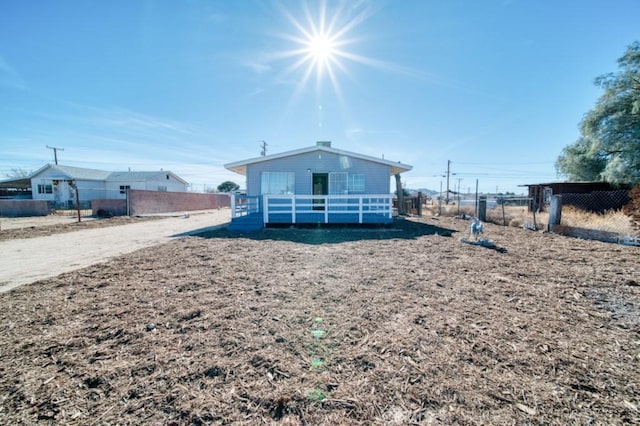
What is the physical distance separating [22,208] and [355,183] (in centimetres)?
2178

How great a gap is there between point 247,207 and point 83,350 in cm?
1025

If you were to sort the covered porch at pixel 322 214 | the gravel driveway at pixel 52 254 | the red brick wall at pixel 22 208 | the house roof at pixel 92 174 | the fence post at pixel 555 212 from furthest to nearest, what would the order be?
the house roof at pixel 92 174, the red brick wall at pixel 22 208, the covered porch at pixel 322 214, the fence post at pixel 555 212, the gravel driveway at pixel 52 254

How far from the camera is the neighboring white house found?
1030 inches

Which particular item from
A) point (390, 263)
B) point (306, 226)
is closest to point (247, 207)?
point (306, 226)

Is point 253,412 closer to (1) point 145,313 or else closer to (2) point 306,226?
(1) point 145,313

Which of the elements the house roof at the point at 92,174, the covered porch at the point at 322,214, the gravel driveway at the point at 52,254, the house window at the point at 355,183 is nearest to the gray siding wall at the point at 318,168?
the house window at the point at 355,183

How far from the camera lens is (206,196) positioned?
2830 cm

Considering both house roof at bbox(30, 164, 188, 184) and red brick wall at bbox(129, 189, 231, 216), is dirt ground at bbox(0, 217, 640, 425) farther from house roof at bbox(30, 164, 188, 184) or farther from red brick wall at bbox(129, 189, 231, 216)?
house roof at bbox(30, 164, 188, 184)

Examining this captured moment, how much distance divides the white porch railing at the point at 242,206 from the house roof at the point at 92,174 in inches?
926

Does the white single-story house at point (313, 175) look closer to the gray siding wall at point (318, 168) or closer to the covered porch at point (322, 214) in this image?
the gray siding wall at point (318, 168)

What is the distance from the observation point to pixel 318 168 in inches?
486

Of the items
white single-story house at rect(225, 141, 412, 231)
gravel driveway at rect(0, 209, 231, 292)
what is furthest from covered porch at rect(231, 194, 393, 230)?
gravel driveway at rect(0, 209, 231, 292)

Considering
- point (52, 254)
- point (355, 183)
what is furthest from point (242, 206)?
point (52, 254)

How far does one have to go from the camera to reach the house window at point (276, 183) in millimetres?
12500
